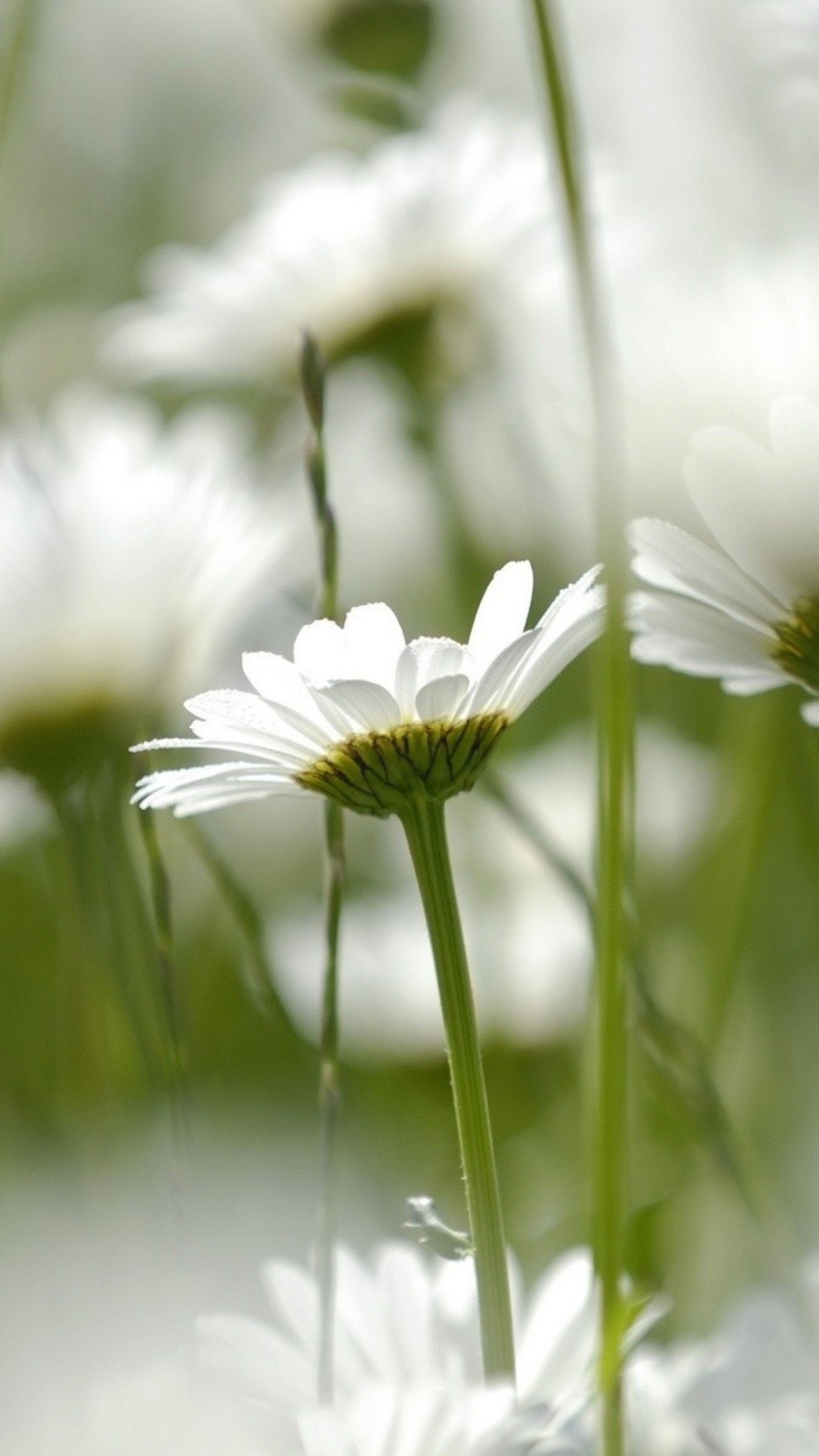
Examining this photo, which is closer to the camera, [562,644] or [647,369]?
[562,644]

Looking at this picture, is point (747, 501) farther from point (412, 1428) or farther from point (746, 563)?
point (412, 1428)

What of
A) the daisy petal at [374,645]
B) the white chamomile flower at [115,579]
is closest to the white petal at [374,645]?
the daisy petal at [374,645]

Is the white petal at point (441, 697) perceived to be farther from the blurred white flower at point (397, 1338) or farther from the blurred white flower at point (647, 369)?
the blurred white flower at point (647, 369)

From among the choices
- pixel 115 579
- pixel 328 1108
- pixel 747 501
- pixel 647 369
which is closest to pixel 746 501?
pixel 747 501

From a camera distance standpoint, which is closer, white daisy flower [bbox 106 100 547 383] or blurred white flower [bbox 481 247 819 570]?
blurred white flower [bbox 481 247 819 570]

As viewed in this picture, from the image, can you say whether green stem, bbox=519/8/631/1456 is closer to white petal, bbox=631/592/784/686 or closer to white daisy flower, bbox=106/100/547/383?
white petal, bbox=631/592/784/686

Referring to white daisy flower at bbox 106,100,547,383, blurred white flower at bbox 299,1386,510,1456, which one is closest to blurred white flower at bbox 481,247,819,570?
white daisy flower at bbox 106,100,547,383
